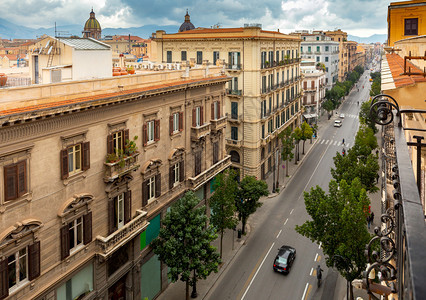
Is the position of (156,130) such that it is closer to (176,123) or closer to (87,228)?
(176,123)

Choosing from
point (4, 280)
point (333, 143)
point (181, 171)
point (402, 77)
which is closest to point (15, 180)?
point (4, 280)

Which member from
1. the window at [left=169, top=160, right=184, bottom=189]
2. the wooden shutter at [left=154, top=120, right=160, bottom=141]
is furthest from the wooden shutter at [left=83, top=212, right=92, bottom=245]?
the window at [left=169, top=160, right=184, bottom=189]

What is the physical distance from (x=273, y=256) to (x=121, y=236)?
16.4 m

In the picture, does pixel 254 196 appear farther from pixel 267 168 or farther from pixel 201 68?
pixel 267 168

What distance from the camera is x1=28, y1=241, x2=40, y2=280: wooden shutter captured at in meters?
18.3

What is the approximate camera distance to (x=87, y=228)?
70.7ft

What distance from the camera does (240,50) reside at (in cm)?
4747

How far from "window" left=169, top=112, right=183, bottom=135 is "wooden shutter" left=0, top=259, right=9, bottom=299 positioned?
15.2 m

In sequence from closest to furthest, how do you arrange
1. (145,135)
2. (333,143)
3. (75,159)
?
(75,159) < (145,135) < (333,143)

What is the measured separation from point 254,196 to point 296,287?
367 inches

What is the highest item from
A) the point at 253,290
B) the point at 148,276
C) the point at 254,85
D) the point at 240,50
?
the point at 240,50

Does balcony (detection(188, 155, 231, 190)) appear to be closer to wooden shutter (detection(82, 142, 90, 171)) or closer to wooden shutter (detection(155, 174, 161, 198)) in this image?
wooden shutter (detection(155, 174, 161, 198))

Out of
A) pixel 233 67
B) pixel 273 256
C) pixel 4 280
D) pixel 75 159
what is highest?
pixel 233 67

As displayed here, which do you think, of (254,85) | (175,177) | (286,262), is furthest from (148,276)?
(254,85)
